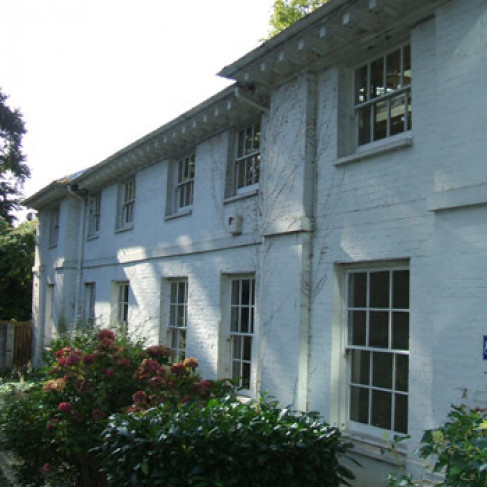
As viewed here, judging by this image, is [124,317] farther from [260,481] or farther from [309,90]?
[260,481]

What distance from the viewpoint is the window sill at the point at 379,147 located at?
21.6ft

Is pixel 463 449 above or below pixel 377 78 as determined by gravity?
below

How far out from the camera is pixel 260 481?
17.5 feet

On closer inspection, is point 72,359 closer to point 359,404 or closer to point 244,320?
point 244,320

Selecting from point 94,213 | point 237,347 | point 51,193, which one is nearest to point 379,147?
point 237,347

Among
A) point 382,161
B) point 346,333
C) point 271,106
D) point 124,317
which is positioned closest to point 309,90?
point 271,106

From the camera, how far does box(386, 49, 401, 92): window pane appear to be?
704 centimetres

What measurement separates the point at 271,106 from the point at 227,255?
99.9 inches

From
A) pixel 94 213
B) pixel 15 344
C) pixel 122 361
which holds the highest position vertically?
pixel 94 213

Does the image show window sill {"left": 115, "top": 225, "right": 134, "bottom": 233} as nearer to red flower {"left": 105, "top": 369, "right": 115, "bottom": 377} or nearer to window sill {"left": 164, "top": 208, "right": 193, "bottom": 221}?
window sill {"left": 164, "top": 208, "right": 193, "bottom": 221}

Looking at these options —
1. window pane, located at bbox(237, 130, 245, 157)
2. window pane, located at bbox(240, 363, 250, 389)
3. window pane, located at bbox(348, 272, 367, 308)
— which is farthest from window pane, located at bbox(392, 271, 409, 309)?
window pane, located at bbox(237, 130, 245, 157)

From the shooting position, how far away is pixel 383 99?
23.4 feet

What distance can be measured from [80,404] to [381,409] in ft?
12.7

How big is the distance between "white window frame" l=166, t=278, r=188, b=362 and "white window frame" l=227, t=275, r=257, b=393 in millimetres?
1700
